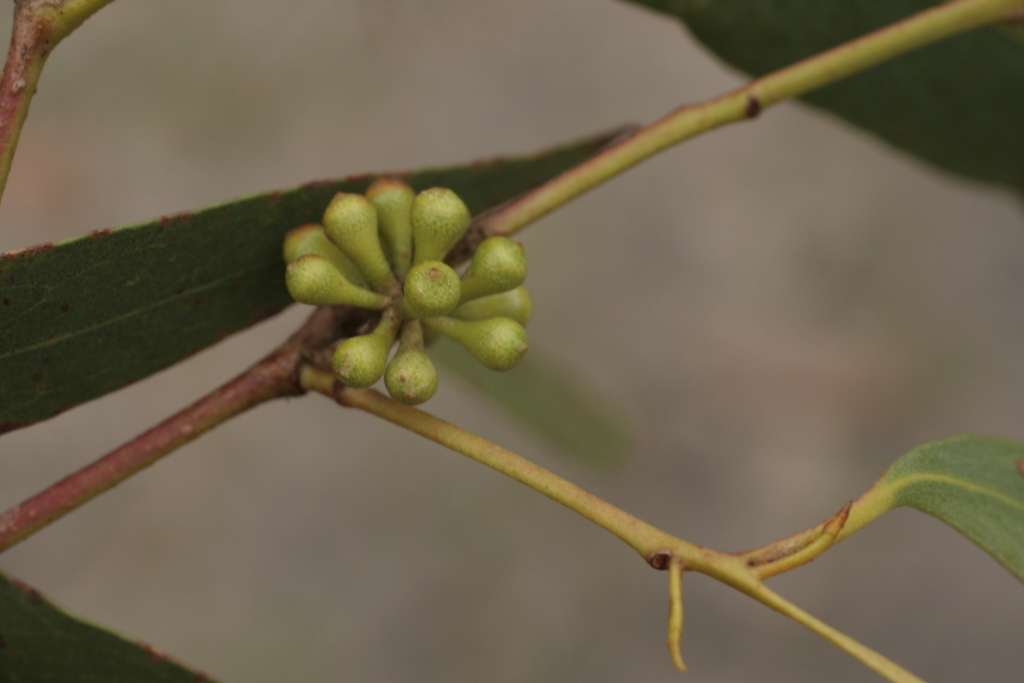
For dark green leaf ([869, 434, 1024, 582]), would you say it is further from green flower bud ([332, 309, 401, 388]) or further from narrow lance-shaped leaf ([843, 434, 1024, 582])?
green flower bud ([332, 309, 401, 388])

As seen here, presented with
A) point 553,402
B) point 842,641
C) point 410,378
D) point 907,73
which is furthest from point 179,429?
point 907,73

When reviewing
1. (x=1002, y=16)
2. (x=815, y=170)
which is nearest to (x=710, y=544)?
(x=815, y=170)

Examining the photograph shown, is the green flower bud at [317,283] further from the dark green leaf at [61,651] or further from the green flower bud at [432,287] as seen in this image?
the dark green leaf at [61,651]

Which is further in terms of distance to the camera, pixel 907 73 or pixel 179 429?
pixel 907 73

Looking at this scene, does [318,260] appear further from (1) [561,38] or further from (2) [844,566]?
(1) [561,38]

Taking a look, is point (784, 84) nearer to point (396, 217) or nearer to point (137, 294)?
point (396, 217)

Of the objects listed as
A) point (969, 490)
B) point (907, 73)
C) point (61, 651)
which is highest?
point (907, 73)

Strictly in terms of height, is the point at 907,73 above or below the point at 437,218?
above

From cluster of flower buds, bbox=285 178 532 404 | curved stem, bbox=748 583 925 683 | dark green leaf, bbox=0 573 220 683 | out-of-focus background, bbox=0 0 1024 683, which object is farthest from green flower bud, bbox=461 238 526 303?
out-of-focus background, bbox=0 0 1024 683
